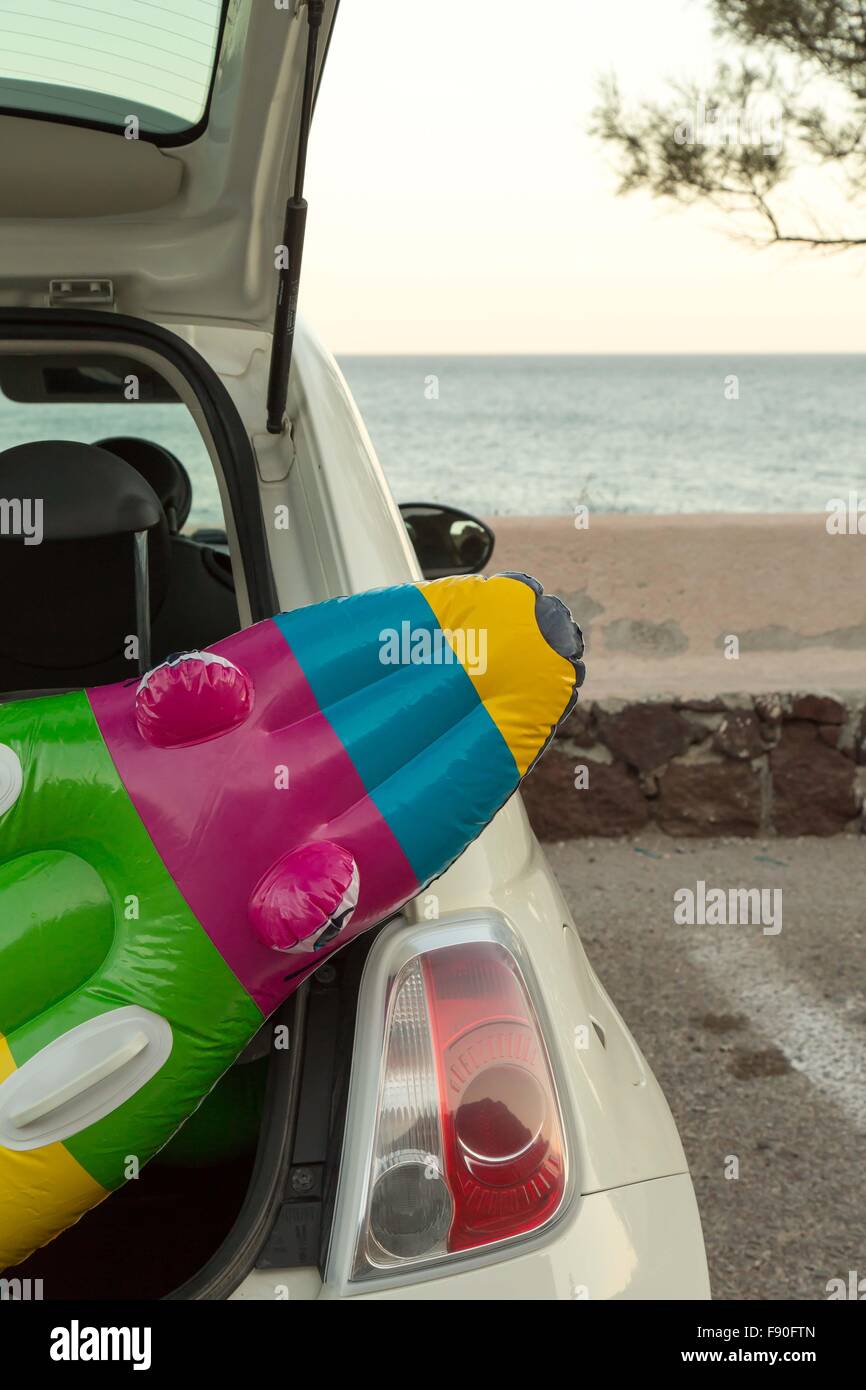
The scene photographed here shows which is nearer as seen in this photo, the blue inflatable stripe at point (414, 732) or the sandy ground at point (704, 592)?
the blue inflatable stripe at point (414, 732)

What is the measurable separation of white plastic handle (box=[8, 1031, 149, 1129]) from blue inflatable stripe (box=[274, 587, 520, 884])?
339mm

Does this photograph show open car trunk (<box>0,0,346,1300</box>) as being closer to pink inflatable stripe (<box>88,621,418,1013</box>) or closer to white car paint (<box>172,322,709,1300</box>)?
white car paint (<box>172,322,709,1300</box>)

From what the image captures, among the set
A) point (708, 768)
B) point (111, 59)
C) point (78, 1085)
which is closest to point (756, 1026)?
point (708, 768)

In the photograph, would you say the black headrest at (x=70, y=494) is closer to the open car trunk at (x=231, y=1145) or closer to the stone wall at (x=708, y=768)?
the open car trunk at (x=231, y=1145)

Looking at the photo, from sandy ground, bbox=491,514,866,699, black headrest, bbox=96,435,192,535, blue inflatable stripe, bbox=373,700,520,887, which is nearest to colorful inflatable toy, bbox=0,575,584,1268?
blue inflatable stripe, bbox=373,700,520,887

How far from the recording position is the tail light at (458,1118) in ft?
4.55

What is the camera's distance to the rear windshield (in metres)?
1.79

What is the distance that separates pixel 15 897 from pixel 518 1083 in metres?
0.59

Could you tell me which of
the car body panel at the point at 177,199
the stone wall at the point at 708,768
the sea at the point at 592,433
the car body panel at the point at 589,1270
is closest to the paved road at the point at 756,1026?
the stone wall at the point at 708,768

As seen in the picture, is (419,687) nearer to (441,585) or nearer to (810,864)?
(441,585)

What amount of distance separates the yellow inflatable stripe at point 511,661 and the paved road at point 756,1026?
1.83 meters

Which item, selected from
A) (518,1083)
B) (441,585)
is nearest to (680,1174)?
(518,1083)

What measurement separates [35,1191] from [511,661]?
28.4 inches

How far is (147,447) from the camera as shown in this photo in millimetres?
3211
